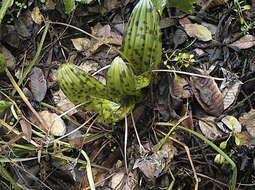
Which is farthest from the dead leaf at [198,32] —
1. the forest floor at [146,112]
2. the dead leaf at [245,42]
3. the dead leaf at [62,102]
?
the dead leaf at [62,102]

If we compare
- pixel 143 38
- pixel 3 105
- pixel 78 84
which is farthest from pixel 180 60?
pixel 3 105

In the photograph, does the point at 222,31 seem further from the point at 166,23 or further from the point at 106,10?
the point at 106,10

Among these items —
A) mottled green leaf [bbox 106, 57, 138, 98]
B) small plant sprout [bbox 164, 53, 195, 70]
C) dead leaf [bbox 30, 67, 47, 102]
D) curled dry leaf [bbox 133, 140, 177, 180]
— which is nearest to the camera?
mottled green leaf [bbox 106, 57, 138, 98]

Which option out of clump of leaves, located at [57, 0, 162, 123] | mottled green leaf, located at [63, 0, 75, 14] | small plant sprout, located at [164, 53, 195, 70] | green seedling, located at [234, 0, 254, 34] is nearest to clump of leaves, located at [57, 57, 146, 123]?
clump of leaves, located at [57, 0, 162, 123]

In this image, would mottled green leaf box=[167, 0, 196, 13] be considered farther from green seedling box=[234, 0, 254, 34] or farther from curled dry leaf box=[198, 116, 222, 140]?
curled dry leaf box=[198, 116, 222, 140]

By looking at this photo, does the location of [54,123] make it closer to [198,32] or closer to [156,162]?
[156,162]

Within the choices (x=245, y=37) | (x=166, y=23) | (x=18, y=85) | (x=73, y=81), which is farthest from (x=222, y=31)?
(x=18, y=85)
